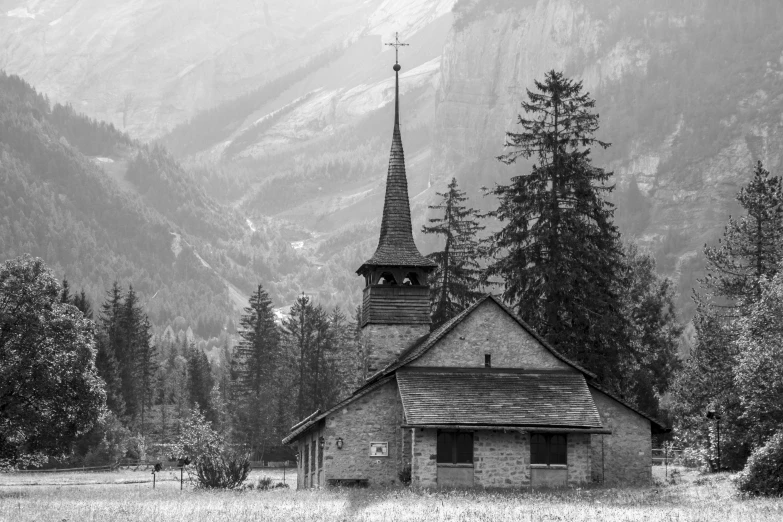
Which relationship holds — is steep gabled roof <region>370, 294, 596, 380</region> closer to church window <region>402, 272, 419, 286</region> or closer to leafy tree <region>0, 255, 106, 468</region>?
church window <region>402, 272, 419, 286</region>

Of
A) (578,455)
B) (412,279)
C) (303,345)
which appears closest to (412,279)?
(412,279)

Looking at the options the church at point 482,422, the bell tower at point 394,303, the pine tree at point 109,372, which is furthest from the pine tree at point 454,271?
the pine tree at point 109,372

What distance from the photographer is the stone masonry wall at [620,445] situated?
46.1 meters

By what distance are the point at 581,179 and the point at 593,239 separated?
286cm

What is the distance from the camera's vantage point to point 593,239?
174ft

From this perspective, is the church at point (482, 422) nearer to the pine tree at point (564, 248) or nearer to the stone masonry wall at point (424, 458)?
the stone masonry wall at point (424, 458)

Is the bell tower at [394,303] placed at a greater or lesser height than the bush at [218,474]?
greater

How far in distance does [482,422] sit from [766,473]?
1045 centimetres

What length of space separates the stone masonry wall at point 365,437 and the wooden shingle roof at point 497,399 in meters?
1.54

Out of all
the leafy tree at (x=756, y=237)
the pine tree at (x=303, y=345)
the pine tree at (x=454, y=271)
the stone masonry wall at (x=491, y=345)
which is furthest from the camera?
the pine tree at (x=303, y=345)

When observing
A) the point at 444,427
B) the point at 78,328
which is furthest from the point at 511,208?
the point at 78,328

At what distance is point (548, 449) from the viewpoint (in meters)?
43.1

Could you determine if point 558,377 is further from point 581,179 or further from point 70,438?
point 70,438

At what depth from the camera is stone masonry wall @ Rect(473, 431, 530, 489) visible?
42.2 meters
